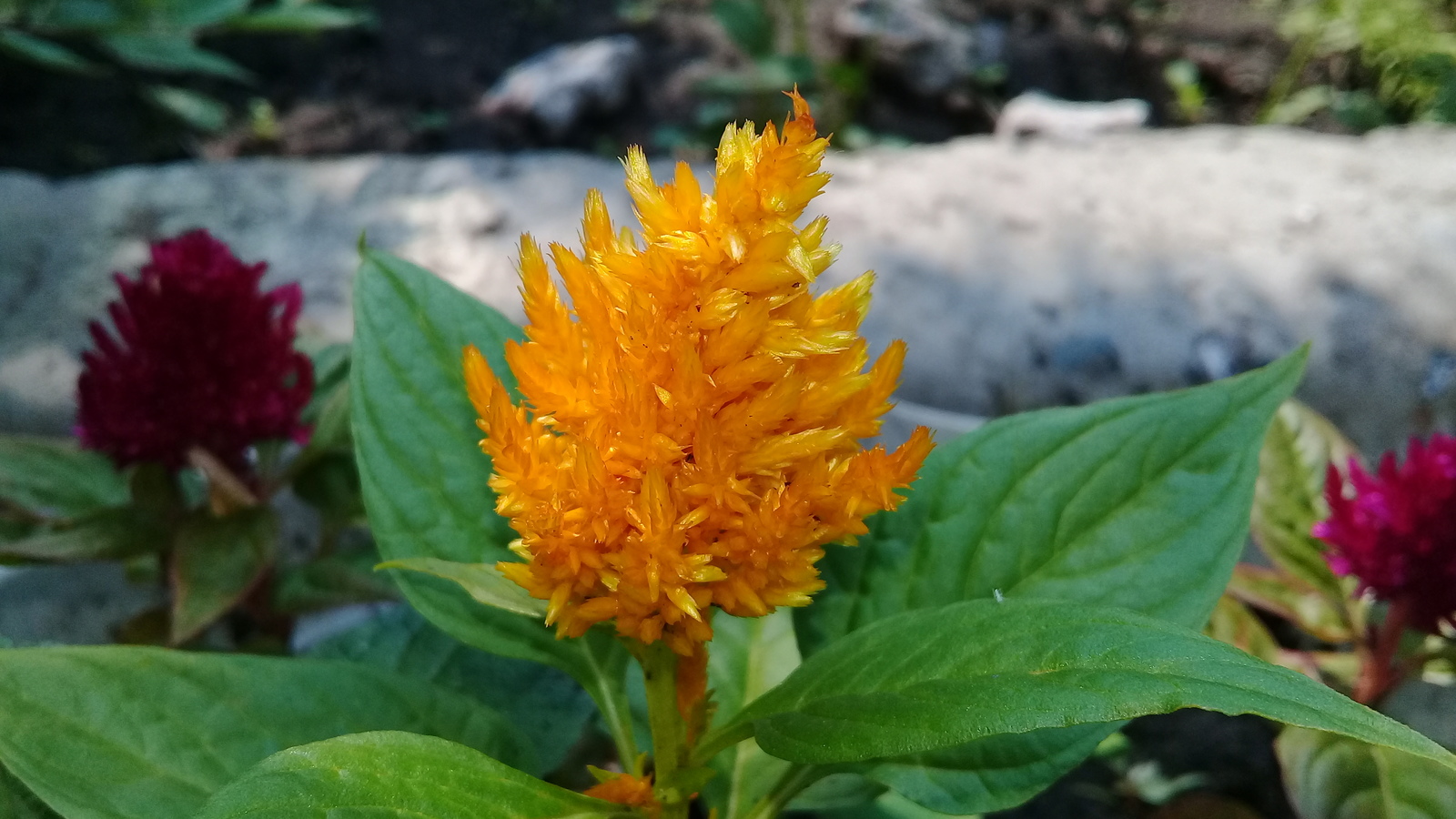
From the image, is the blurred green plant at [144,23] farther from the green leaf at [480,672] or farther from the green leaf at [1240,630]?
the green leaf at [1240,630]

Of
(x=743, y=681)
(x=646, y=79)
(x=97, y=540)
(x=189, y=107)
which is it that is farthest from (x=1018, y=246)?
(x=189, y=107)

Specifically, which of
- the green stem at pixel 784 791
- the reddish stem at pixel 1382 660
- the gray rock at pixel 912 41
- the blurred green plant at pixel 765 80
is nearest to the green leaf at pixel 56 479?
the green stem at pixel 784 791

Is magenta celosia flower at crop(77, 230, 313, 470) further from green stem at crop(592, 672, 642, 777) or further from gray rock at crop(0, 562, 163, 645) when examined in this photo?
green stem at crop(592, 672, 642, 777)

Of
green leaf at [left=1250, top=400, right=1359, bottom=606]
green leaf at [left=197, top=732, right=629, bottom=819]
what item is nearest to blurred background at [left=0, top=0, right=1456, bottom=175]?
green leaf at [left=1250, top=400, right=1359, bottom=606]

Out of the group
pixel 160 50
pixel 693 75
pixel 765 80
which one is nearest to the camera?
pixel 160 50

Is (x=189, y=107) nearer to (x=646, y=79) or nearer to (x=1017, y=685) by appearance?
(x=646, y=79)

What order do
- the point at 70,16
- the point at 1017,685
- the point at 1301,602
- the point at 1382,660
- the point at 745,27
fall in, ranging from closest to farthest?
the point at 1017,685 < the point at 1382,660 < the point at 1301,602 < the point at 70,16 < the point at 745,27

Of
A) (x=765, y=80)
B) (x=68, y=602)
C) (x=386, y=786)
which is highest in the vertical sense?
(x=765, y=80)
